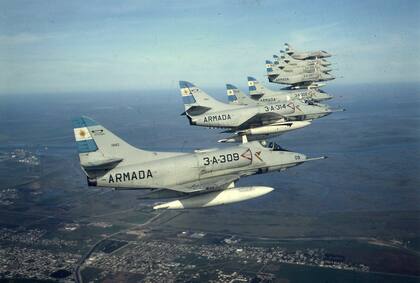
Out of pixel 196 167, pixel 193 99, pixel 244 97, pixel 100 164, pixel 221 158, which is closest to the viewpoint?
pixel 100 164

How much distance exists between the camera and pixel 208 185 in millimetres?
25281

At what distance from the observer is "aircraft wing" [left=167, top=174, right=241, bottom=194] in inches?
963

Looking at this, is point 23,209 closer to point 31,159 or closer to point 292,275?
point 31,159

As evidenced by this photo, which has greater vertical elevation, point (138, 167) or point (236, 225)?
point (138, 167)

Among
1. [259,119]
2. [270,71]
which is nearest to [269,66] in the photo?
[270,71]

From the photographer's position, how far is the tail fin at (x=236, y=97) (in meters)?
48.0

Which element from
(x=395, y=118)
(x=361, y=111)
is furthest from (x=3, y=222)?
(x=361, y=111)

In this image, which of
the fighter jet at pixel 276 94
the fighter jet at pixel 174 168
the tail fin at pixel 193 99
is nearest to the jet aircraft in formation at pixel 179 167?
the fighter jet at pixel 174 168

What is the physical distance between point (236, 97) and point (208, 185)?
81.7ft

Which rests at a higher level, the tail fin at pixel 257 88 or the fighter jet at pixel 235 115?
the tail fin at pixel 257 88

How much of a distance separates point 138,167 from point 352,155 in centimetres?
8745

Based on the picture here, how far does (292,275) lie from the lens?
43.1m

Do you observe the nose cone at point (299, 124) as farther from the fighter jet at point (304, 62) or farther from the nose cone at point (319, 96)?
the fighter jet at point (304, 62)

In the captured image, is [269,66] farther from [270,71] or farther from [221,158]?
[221,158]
